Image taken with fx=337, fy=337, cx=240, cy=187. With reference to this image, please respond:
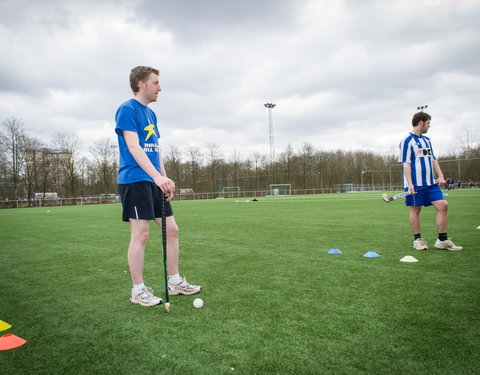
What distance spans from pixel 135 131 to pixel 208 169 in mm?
76110

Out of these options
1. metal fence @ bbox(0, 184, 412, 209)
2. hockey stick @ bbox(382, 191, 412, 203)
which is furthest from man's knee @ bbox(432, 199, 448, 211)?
metal fence @ bbox(0, 184, 412, 209)

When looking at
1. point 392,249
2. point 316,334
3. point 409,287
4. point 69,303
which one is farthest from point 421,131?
point 69,303

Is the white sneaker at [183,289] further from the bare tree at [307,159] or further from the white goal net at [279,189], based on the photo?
the bare tree at [307,159]

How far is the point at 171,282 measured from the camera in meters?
3.77

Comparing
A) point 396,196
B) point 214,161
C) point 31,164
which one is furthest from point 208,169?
point 396,196

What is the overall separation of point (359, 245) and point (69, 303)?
16.0 ft

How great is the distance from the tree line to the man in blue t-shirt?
58246 millimetres

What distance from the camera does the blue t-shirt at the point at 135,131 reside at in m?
3.36

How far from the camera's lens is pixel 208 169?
79.1m

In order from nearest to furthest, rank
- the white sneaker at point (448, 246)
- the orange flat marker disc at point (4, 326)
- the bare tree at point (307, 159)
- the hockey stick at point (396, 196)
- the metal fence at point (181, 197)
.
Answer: the orange flat marker disc at point (4, 326) → the white sneaker at point (448, 246) → the hockey stick at point (396, 196) → the metal fence at point (181, 197) → the bare tree at point (307, 159)

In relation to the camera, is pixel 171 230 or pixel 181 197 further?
pixel 181 197

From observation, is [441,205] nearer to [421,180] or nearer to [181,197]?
[421,180]

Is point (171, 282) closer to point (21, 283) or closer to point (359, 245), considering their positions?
point (21, 283)

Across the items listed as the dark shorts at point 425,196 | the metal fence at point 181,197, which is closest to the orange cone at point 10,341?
the dark shorts at point 425,196
